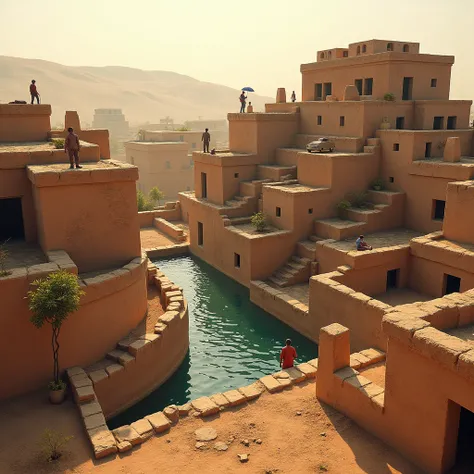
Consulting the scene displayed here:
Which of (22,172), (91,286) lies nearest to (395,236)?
(91,286)

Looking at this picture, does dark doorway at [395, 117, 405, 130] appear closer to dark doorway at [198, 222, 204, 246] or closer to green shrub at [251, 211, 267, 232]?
green shrub at [251, 211, 267, 232]

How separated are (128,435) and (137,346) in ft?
9.55

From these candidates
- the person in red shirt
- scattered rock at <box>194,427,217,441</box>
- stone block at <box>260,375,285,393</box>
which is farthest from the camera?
the person in red shirt

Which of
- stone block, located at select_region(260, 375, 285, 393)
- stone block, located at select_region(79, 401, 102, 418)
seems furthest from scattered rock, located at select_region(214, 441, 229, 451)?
stone block, located at select_region(79, 401, 102, 418)

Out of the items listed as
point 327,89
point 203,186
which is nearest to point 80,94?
point 327,89

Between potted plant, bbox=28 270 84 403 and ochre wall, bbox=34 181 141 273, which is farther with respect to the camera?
ochre wall, bbox=34 181 141 273

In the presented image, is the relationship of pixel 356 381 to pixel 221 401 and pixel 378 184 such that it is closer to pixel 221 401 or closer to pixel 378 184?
pixel 221 401

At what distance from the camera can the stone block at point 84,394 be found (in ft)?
32.0

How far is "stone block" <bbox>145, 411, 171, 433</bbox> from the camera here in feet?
29.9

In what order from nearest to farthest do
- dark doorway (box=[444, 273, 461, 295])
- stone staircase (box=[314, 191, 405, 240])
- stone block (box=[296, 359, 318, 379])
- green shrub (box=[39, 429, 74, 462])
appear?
green shrub (box=[39, 429, 74, 462])
stone block (box=[296, 359, 318, 379])
dark doorway (box=[444, 273, 461, 295])
stone staircase (box=[314, 191, 405, 240])

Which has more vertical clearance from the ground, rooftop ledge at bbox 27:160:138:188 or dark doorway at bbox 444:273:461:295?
rooftop ledge at bbox 27:160:138:188

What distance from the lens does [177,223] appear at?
29500 millimetres

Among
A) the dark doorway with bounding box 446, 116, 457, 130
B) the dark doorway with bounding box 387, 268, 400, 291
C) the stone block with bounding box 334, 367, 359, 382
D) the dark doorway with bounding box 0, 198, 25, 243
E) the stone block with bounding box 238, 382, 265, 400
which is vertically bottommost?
the stone block with bounding box 238, 382, 265, 400

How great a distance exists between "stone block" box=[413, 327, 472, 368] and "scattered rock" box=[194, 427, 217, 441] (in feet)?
13.7
